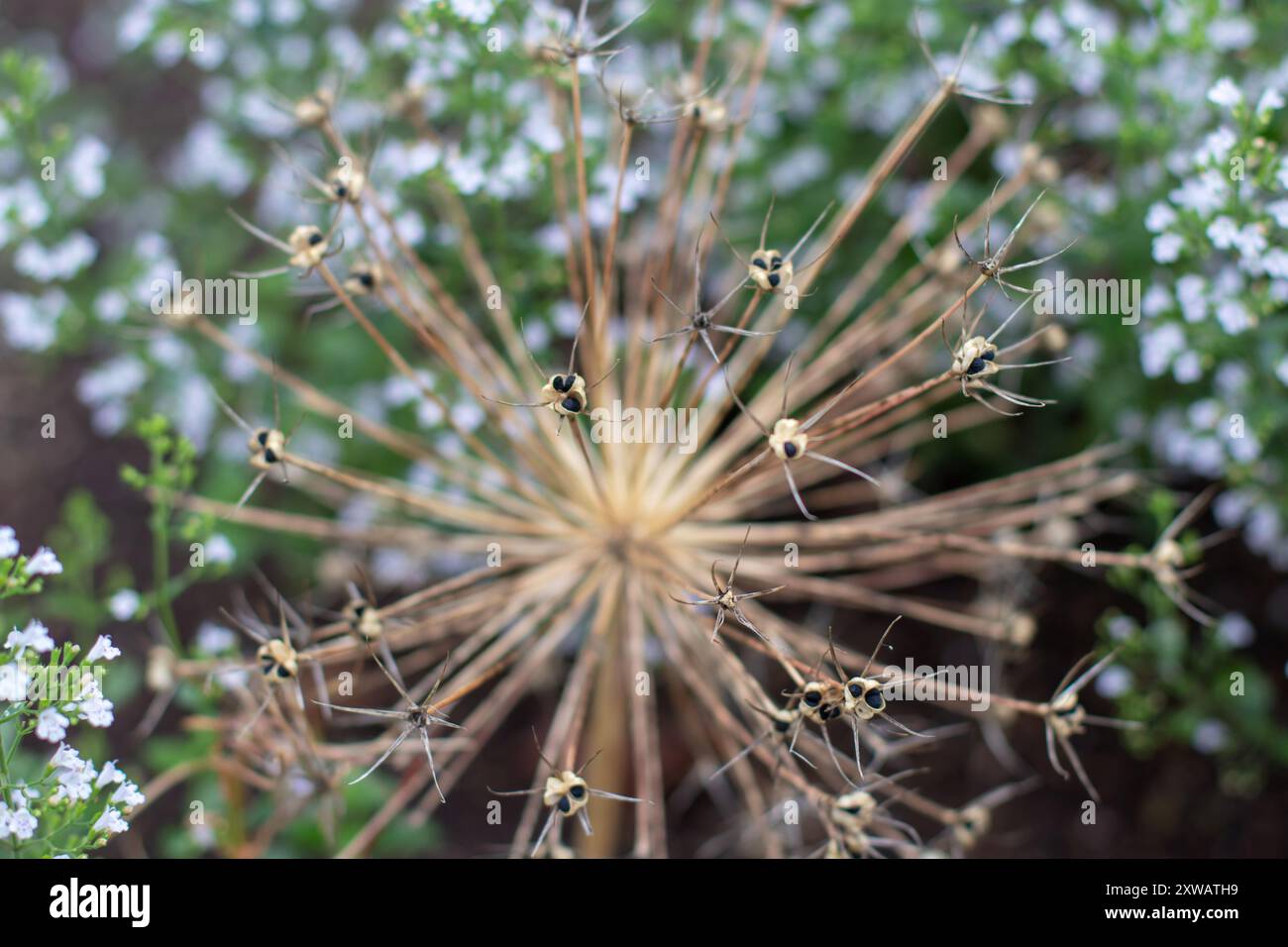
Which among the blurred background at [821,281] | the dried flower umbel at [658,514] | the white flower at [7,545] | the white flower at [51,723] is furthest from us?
the blurred background at [821,281]

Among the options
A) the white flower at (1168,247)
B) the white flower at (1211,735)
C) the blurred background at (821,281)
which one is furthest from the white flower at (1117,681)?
the white flower at (1168,247)

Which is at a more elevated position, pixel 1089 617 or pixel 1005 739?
pixel 1089 617

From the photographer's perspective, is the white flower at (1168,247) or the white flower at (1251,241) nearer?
the white flower at (1251,241)

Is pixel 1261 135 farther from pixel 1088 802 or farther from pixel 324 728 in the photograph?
pixel 324 728

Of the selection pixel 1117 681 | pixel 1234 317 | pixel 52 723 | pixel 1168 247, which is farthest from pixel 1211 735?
pixel 52 723

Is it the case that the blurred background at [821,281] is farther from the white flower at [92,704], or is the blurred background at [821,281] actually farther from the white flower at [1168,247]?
the white flower at [92,704]

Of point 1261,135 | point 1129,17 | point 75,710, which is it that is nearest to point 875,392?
point 1261,135
